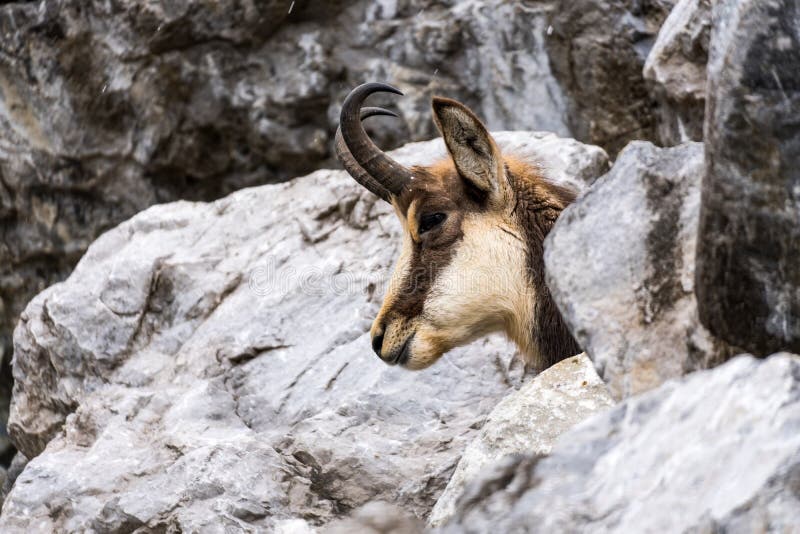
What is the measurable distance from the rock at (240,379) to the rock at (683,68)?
0.89 m

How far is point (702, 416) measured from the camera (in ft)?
9.35

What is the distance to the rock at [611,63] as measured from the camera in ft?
28.0

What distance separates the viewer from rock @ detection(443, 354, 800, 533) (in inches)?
99.3

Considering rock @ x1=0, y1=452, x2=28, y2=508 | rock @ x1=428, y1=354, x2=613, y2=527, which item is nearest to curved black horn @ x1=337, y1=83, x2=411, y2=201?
rock @ x1=428, y1=354, x2=613, y2=527

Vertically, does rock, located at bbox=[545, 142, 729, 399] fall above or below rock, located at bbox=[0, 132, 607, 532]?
above

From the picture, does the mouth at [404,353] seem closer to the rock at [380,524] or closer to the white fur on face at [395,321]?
the white fur on face at [395,321]

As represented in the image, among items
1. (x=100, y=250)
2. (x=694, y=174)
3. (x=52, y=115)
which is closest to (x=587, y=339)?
(x=694, y=174)

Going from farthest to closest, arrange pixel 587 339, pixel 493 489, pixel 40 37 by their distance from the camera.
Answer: pixel 40 37 < pixel 587 339 < pixel 493 489

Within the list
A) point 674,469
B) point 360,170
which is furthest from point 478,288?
point 674,469

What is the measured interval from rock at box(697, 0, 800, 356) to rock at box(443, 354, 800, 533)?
13.1 inches

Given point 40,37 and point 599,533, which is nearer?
point 599,533

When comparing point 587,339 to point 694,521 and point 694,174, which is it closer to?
point 694,174

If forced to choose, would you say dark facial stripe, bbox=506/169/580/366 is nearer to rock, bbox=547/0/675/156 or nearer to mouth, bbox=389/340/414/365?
mouth, bbox=389/340/414/365

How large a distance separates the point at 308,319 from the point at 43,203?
4692 mm
